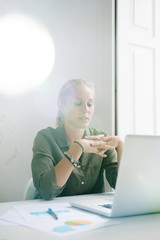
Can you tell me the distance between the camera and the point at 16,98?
1843 millimetres

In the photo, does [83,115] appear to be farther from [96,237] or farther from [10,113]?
[96,237]

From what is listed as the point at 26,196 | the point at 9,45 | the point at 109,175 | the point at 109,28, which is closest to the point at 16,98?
the point at 9,45

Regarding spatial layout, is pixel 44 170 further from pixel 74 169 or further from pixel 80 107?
pixel 80 107

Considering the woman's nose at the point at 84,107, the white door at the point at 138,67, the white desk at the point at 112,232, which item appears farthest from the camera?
the white door at the point at 138,67

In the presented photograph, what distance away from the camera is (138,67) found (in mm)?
2262

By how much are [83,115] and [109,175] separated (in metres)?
0.38

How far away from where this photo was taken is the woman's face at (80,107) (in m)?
1.76

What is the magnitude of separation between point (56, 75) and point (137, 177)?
1.27 metres

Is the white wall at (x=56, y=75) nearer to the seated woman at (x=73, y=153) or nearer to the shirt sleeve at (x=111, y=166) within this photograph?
the seated woman at (x=73, y=153)

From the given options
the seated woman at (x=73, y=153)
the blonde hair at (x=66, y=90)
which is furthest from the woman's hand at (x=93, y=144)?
the blonde hair at (x=66, y=90)

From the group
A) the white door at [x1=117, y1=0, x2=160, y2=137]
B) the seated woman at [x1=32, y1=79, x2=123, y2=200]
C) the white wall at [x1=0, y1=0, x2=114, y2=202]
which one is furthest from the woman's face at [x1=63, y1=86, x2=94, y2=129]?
the white door at [x1=117, y1=0, x2=160, y2=137]

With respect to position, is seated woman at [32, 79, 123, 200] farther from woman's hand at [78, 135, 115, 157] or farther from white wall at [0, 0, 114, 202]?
white wall at [0, 0, 114, 202]

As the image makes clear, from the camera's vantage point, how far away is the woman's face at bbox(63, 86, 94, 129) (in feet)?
5.79

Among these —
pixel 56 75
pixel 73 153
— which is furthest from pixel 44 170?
pixel 56 75
